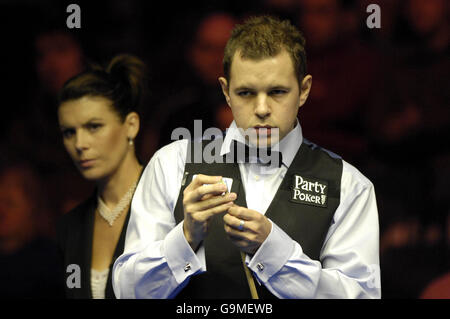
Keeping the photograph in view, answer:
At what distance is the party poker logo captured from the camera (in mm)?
2393

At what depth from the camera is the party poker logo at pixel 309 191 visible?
2.39 metres

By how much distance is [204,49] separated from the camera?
2986mm

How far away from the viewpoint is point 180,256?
2176 millimetres

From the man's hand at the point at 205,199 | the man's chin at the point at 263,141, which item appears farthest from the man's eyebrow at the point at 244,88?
the man's hand at the point at 205,199

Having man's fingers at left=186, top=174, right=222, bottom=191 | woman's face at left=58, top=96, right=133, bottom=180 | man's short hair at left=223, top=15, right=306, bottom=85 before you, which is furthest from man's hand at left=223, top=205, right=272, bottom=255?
woman's face at left=58, top=96, right=133, bottom=180

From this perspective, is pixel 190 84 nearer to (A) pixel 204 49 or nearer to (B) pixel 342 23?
(A) pixel 204 49

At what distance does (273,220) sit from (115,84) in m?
1.11

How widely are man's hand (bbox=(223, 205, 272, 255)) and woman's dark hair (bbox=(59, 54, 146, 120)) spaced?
111 centimetres

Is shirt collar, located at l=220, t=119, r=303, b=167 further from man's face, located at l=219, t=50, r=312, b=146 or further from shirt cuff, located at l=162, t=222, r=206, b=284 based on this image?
shirt cuff, located at l=162, t=222, r=206, b=284

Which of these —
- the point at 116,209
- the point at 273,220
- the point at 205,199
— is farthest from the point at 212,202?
the point at 116,209

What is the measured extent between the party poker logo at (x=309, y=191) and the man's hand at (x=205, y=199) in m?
0.45
